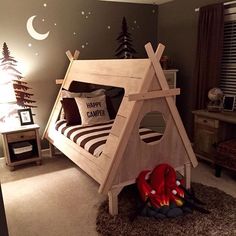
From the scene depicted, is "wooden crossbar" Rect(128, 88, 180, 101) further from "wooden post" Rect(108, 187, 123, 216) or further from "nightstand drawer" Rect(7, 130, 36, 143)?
"nightstand drawer" Rect(7, 130, 36, 143)

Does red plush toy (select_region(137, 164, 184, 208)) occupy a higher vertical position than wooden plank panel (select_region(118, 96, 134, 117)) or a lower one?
lower

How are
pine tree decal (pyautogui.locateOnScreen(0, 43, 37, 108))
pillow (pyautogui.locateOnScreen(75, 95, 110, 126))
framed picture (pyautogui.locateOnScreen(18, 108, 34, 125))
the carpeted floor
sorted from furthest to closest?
1. framed picture (pyautogui.locateOnScreen(18, 108, 34, 125))
2. pine tree decal (pyautogui.locateOnScreen(0, 43, 37, 108))
3. pillow (pyautogui.locateOnScreen(75, 95, 110, 126))
4. the carpeted floor

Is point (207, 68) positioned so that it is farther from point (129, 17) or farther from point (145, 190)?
point (145, 190)

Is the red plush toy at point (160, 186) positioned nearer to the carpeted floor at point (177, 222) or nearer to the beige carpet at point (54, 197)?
the carpeted floor at point (177, 222)

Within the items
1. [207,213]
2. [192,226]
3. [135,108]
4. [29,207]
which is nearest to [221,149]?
[207,213]

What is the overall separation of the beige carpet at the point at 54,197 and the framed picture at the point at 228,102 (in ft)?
2.63

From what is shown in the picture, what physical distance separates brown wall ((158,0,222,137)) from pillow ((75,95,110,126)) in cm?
137

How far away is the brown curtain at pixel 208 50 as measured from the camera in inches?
127

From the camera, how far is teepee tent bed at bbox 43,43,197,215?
207cm

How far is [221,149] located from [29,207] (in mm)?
2128

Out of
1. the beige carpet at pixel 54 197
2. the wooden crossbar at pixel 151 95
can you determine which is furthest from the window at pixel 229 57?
the wooden crossbar at pixel 151 95

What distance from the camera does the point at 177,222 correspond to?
6.86ft

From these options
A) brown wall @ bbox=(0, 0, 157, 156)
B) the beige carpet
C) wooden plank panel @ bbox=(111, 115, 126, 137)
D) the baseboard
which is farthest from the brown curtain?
the baseboard

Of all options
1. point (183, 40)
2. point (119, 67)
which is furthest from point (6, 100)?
point (183, 40)
